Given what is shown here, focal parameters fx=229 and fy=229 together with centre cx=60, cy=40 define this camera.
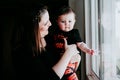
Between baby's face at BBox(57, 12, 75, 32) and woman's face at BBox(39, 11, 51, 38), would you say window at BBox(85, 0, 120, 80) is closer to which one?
baby's face at BBox(57, 12, 75, 32)

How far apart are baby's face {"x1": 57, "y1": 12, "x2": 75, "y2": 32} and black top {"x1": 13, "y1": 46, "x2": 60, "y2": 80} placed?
10.5 inches

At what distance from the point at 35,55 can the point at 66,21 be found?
30cm

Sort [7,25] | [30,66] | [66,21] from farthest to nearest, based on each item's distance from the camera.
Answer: [7,25] → [66,21] → [30,66]

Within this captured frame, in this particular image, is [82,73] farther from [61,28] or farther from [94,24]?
[61,28]

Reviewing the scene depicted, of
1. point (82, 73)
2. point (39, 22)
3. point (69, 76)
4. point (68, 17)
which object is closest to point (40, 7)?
point (39, 22)

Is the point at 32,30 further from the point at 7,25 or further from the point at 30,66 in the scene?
the point at 7,25

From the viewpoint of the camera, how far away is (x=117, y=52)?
46.6 inches

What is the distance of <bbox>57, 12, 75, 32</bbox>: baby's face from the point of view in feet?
3.94

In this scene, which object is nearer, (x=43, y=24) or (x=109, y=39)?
(x=43, y=24)

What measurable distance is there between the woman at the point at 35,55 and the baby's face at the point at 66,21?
17 centimetres

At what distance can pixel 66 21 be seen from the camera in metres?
1.21

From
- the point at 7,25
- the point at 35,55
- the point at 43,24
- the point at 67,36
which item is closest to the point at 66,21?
the point at 67,36

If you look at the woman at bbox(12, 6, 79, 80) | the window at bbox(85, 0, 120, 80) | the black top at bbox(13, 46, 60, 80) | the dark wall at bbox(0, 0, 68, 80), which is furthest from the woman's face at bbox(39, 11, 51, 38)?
the dark wall at bbox(0, 0, 68, 80)

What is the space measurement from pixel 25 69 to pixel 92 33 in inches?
27.9
